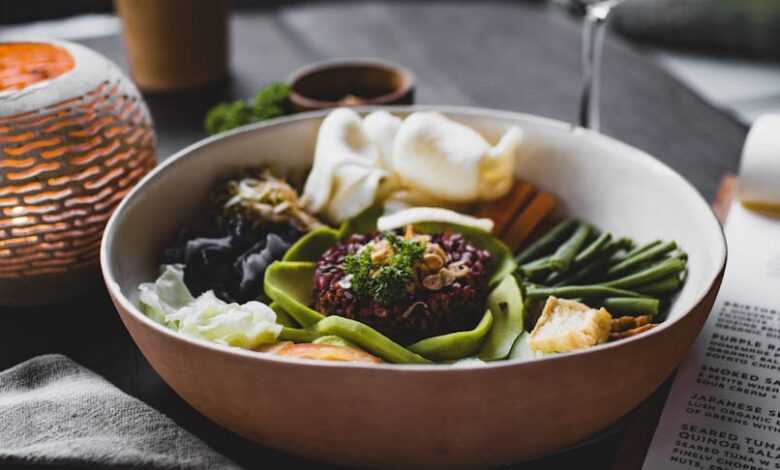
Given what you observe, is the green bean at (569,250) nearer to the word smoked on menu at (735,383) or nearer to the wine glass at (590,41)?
the word smoked on menu at (735,383)

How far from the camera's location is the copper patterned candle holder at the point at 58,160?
1.21 m

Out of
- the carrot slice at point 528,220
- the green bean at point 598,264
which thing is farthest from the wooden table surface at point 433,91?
the carrot slice at point 528,220

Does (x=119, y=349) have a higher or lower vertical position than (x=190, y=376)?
lower

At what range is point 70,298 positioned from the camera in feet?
4.42

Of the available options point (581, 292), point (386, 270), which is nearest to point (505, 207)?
point (581, 292)

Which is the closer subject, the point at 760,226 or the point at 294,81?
the point at 760,226

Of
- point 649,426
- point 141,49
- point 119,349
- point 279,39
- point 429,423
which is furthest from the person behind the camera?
point 279,39

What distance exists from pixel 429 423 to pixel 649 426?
342 mm

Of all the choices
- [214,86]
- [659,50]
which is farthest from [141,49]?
[659,50]

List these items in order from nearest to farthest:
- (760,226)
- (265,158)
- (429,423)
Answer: (429,423) < (760,226) < (265,158)

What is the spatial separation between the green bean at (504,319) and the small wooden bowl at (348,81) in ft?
2.29

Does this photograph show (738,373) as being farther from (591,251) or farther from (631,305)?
(591,251)

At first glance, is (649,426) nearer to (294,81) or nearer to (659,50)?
(294,81)

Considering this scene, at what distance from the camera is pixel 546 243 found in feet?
4.50
